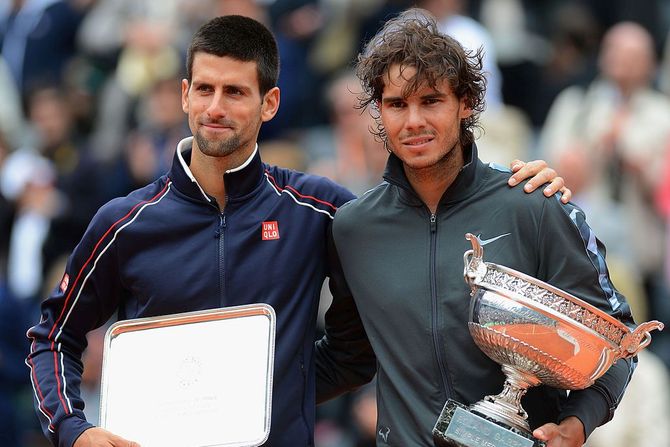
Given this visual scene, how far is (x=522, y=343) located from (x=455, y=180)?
2.11 feet

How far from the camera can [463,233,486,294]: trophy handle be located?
13.9 ft

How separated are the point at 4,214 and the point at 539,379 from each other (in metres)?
7.12

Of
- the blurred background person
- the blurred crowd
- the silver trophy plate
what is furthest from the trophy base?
the blurred background person

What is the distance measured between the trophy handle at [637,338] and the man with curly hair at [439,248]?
153mm

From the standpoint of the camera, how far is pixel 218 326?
469 centimetres

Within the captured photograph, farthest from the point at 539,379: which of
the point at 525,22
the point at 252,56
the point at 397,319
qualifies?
the point at 525,22

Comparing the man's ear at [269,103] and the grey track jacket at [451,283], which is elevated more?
the man's ear at [269,103]

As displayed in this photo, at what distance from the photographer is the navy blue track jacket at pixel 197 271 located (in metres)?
4.78

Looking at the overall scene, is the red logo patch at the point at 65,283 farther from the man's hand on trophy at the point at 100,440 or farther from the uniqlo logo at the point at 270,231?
the uniqlo logo at the point at 270,231

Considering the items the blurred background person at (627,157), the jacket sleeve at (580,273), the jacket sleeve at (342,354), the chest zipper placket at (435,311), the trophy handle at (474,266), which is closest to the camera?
the trophy handle at (474,266)

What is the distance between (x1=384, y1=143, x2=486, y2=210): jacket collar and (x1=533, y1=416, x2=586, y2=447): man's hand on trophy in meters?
0.77

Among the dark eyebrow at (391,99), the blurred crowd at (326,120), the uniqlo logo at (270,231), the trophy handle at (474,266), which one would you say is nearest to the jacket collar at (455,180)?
the dark eyebrow at (391,99)

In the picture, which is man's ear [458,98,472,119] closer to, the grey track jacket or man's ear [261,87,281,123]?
→ the grey track jacket

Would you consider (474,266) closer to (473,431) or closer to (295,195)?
(473,431)
